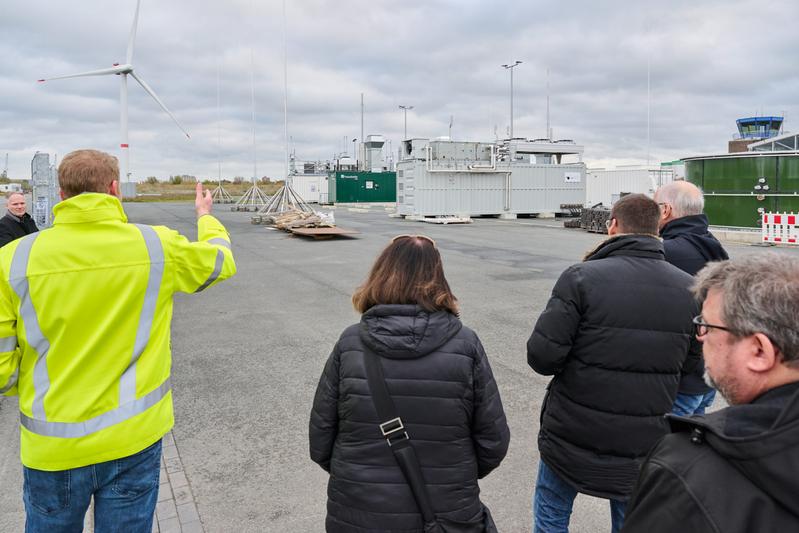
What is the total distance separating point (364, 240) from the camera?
2227cm

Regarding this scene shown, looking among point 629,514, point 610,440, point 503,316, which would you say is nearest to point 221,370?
point 503,316

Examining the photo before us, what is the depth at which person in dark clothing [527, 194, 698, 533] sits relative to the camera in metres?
2.86

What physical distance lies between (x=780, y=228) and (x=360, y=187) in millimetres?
41645

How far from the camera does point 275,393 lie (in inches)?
237

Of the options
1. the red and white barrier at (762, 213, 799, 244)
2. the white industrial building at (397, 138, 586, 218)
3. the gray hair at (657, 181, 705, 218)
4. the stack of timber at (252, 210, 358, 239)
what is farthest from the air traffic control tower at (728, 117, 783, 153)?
the gray hair at (657, 181, 705, 218)

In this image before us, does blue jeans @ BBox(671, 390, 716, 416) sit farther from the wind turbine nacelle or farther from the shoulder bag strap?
the wind turbine nacelle

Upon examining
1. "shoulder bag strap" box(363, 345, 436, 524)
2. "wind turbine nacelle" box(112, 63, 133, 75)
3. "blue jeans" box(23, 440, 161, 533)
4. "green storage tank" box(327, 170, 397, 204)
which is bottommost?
"blue jeans" box(23, 440, 161, 533)

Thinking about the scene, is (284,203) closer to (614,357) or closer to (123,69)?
(123,69)

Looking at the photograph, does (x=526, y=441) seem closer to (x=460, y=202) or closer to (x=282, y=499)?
(x=282, y=499)

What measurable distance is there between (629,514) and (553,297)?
166 cm

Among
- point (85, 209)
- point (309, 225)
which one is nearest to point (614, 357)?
point (85, 209)

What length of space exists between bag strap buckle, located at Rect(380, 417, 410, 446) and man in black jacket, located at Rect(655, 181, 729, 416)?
81.7 inches

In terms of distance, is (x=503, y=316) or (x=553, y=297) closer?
(x=553, y=297)

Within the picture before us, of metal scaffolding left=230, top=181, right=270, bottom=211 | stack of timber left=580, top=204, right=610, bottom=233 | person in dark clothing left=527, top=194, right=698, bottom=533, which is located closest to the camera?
person in dark clothing left=527, top=194, right=698, bottom=533
